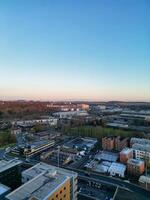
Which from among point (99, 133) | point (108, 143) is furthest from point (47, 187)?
point (99, 133)

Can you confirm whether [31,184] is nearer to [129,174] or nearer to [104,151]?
[129,174]

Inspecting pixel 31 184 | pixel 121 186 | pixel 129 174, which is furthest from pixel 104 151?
pixel 31 184

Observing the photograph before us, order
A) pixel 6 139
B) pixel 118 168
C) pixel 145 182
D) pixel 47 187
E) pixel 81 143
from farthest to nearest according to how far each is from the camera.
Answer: pixel 6 139 → pixel 81 143 → pixel 118 168 → pixel 145 182 → pixel 47 187

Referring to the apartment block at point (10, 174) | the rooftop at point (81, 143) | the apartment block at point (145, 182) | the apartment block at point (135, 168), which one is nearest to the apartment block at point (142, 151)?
the apartment block at point (135, 168)

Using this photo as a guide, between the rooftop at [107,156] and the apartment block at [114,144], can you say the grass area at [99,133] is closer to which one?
the apartment block at [114,144]

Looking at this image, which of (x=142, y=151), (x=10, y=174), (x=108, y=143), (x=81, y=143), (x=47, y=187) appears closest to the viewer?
(x=47, y=187)

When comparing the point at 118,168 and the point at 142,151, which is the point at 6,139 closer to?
the point at 118,168

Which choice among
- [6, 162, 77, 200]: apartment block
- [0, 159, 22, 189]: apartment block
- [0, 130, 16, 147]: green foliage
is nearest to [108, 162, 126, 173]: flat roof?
[6, 162, 77, 200]: apartment block

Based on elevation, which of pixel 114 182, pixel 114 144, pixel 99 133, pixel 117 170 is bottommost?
pixel 114 182
